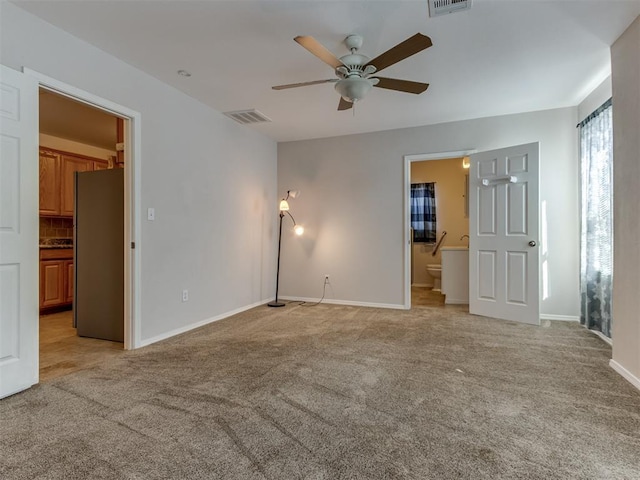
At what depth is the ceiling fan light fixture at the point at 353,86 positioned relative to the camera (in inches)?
98.3

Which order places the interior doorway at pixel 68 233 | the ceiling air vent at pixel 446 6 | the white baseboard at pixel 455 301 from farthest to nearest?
1. the white baseboard at pixel 455 301
2. the interior doorway at pixel 68 233
3. the ceiling air vent at pixel 446 6

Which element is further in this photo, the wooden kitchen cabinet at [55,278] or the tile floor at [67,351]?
the wooden kitchen cabinet at [55,278]

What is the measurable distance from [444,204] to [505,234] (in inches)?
109

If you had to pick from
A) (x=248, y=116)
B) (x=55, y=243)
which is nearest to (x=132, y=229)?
(x=248, y=116)

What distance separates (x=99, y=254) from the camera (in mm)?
3342

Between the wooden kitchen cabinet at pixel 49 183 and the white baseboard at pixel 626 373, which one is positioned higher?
the wooden kitchen cabinet at pixel 49 183

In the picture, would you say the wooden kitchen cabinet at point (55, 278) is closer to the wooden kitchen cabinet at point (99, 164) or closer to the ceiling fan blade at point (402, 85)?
the wooden kitchen cabinet at point (99, 164)

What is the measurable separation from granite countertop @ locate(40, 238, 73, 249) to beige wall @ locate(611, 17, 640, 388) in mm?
6325

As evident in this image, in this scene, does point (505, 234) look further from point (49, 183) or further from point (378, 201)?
point (49, 183)

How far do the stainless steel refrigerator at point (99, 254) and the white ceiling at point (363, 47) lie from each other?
127 cm

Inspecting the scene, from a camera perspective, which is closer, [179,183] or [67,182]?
[179,183]

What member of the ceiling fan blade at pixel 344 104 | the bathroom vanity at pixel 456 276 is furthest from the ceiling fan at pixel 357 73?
the bathroom vanity at pixel 456 276

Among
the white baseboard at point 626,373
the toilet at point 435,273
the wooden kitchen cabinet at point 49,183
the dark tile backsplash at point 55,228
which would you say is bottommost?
the white baseboard at point 626,373

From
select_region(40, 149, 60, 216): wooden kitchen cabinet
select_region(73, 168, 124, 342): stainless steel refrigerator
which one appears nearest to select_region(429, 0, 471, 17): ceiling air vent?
select_region(73, 168, 124, 342): stainless steel refrigerator
